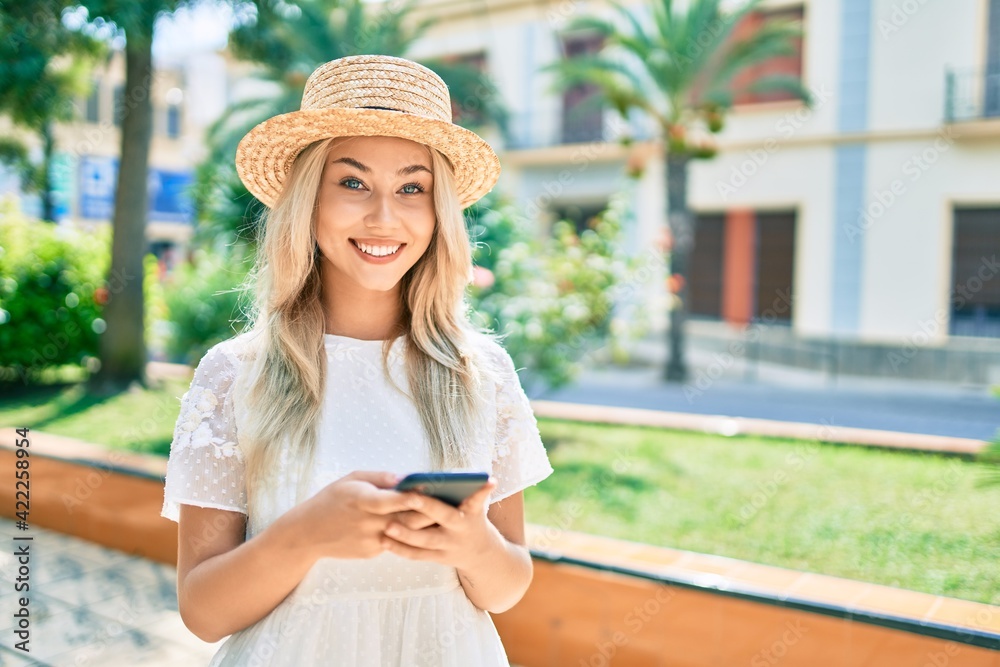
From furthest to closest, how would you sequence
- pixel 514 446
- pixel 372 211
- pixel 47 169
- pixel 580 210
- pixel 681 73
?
1. pixel 580 210
2. pixel 47 169
3. pixel 681 73
4. pixel 514 446
5. pixel 372 211

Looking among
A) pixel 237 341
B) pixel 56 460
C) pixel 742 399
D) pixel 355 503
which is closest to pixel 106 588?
pixel 56 460

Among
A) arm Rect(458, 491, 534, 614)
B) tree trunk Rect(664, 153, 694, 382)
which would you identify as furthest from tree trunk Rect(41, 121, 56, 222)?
arm Rect(458, 491, 534, 614)

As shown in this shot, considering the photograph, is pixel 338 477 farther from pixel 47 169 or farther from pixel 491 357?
pixel 47 169

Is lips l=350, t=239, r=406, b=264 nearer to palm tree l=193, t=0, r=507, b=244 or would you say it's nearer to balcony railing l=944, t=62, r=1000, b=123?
palm tree l=193, t=0, r=507, b=244

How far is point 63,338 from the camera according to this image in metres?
9.99

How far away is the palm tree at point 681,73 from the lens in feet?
44.5

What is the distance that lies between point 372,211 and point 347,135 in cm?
16

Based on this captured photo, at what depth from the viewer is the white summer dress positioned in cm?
145

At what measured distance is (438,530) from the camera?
1.22 metres

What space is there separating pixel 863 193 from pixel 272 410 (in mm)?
17050

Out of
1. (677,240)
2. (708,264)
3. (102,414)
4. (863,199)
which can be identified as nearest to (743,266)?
(708,264)

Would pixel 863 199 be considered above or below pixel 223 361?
above

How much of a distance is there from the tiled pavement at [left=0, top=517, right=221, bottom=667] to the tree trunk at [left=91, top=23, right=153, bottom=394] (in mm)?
5016

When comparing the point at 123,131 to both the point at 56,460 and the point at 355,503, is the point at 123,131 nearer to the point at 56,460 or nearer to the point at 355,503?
the point at 56,460
